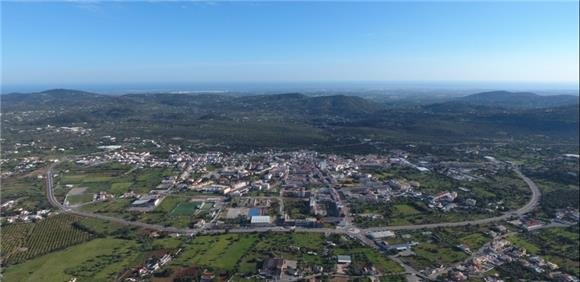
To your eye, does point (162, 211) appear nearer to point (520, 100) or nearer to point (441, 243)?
point (441, 243)

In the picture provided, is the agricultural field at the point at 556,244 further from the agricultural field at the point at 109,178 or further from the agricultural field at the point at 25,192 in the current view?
the agricultural field at the point at 25,192

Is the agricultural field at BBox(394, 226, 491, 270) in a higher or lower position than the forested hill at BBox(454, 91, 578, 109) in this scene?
lower

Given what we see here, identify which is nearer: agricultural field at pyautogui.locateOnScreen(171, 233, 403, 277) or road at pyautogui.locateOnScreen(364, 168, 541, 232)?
agricultural field at pyautogui.locateOnScreen(171, 233, 403, 277)

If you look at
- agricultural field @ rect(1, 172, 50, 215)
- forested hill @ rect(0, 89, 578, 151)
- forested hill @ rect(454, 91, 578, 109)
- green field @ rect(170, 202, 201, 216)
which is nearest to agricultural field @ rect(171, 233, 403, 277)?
green field @ rect(170, 202, 201, 216)

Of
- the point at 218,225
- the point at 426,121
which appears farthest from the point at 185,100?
the point at 218,225

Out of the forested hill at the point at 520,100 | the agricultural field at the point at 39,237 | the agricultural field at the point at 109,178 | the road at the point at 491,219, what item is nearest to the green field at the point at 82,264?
the agricultural field at the point at 39,237

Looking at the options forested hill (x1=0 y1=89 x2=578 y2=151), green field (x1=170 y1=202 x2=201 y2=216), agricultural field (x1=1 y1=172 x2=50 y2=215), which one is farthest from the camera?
forested hill (x1=0 y1=89 x2=578 y2=151)

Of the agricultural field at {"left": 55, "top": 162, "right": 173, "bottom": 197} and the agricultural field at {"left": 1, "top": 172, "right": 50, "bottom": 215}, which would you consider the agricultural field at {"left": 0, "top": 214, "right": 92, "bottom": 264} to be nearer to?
the agricultural field at {"left": 1, "top": 172, "right": 50, "bottom": 215}
